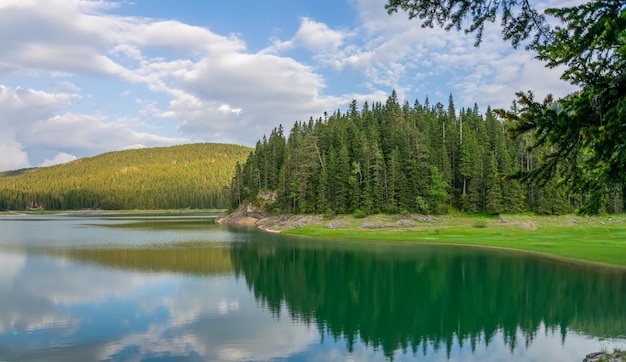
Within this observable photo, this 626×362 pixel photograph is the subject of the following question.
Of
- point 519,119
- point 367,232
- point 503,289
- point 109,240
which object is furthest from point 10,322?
point 367,232

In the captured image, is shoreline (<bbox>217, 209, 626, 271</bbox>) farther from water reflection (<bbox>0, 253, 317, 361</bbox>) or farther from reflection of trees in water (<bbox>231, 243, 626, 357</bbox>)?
water reflection (<bbox>0, 253, 317, 361</bbox>)

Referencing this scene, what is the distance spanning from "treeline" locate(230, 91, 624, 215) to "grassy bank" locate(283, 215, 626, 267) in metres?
3.94

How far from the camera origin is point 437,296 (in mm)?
33812

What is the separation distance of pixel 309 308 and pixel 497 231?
56583 millimetres

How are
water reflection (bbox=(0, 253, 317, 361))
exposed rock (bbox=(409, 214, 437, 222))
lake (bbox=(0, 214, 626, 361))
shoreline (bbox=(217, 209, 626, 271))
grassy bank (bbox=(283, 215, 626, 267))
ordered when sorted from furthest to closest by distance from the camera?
1. exposed rock (bbox=(409, 214, 437, 222))
2. shoreline (bbox=(217, 209, 626, 271))
3. grassy bank (bbox=(283, 215, 626, 267))
4. lake (bbox=(0, 214, 626, 361))
5. water reflection (bbox=(0, 253, 317, 361))

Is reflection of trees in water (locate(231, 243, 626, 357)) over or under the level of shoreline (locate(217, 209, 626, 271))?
under

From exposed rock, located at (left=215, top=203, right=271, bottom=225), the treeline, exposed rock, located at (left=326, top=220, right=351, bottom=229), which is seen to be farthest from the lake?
exposed rock, located at (left=215, top=203, right=271, bottom=225)

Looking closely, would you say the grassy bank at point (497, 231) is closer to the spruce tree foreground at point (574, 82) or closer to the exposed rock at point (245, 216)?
the exposed rock at point (245, 216)

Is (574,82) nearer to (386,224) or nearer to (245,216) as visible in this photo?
(386,224)

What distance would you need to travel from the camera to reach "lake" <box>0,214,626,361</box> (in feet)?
71.8

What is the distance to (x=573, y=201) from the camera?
326ft

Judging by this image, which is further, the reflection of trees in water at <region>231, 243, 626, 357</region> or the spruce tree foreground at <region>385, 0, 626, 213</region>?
the reflection of trees in water at <region>231, 243, 626, 357</region>

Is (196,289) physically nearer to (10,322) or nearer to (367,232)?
(10,322)

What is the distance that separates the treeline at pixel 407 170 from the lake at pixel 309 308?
129 ft
